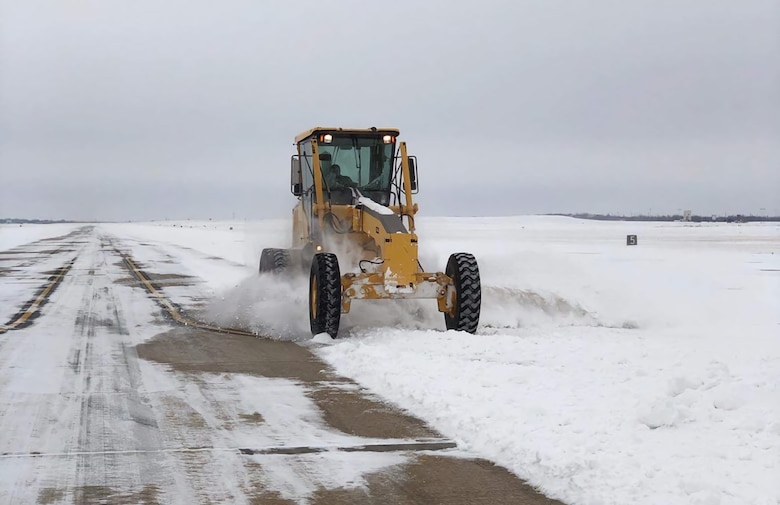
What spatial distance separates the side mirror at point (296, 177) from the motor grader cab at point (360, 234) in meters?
0.02

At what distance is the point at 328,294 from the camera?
11.6m

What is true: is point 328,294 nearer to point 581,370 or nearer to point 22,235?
point 581,370

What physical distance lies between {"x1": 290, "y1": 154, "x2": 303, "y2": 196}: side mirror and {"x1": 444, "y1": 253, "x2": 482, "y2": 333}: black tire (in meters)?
3.42

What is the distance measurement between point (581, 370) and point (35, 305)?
1203 cm

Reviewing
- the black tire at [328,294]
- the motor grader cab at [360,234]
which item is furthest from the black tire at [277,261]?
the black tire at [328,294]

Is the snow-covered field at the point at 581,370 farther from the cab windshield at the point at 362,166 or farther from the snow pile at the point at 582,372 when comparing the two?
the cab windshield at the point at 362,166

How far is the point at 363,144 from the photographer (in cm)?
1395

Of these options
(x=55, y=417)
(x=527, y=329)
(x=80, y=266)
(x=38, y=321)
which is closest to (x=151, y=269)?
(x=80, y=266)

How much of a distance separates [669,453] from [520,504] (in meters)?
1.43

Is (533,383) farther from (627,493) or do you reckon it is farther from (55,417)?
(55,417)

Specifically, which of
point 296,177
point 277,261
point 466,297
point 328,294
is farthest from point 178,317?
point 466,297

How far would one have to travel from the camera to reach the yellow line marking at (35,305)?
13805 millimetres

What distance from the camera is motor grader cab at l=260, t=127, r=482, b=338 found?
11.9 meters

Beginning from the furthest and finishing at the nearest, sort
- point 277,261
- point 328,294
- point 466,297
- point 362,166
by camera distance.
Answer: point 277,261, point 362,166, point 466,297, point 328,294
